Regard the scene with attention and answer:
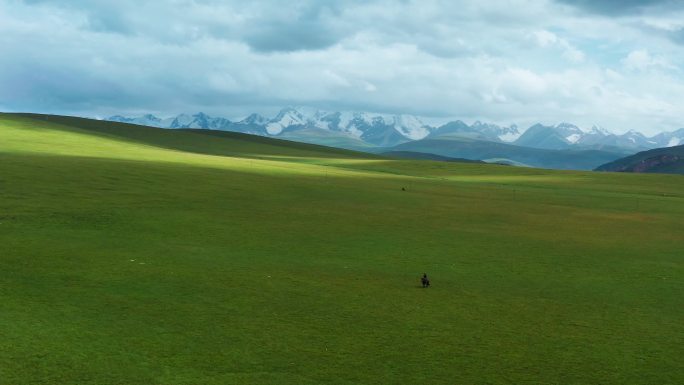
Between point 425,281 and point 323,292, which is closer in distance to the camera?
point 323,292

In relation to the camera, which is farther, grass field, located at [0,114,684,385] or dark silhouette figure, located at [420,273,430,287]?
dark silhouette figure, located at [420,273,430,287]

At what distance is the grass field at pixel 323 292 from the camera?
1680cm

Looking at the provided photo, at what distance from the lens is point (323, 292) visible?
80.7ft

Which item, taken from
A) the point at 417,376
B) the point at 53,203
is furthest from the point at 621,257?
the point at 53,203

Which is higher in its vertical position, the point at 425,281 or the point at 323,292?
the point at 425,281

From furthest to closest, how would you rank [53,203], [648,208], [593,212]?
[648,208]
[593,212]
[53,203]

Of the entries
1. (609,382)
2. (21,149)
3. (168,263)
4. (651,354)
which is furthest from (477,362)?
(21,149)

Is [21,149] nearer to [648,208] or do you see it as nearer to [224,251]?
[224,251]

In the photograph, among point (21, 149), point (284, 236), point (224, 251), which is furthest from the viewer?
point (21, 149)

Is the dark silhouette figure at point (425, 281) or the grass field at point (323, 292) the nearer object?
the grass field at point (323, 292)

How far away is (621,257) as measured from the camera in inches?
1357

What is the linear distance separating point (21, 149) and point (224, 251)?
73130mm

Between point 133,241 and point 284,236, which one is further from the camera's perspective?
point 284,236

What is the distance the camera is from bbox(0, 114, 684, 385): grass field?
1680 cm
